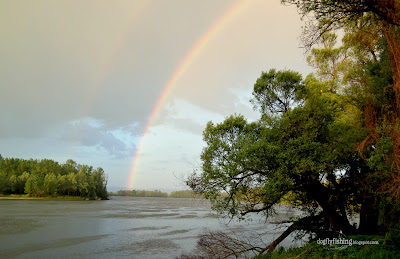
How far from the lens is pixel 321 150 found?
11117 mm

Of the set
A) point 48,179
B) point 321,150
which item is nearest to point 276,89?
point 321,150

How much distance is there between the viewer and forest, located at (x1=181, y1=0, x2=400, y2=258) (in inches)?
382

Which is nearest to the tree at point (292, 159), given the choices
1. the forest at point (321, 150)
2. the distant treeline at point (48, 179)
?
the forest at point (321, 150)

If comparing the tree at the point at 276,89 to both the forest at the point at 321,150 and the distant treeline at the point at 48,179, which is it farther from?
the distant treeline at the point at 48,179

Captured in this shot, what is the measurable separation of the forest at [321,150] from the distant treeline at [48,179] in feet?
329

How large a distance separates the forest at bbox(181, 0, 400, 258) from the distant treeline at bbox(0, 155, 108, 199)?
329ft

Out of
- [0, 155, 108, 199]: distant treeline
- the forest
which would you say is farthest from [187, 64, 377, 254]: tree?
[0, 155, 108, 199]: distant treeline

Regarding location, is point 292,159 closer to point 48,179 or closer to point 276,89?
point 276,89

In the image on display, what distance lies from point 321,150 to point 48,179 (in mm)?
103856

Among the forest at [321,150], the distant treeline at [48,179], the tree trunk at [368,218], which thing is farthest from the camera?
the distant treeline at [48,179]

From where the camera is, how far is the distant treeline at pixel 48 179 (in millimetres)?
94188

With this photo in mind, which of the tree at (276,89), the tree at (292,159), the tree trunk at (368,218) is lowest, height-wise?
the tree trunk at (368,218)

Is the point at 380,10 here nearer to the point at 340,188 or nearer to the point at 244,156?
the point at 244,156

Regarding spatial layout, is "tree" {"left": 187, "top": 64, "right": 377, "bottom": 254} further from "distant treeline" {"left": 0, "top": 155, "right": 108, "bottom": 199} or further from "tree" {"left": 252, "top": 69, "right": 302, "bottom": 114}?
"distant treeline" {"left": 0, "top": 155, "right": 108, "bottom": 199}
